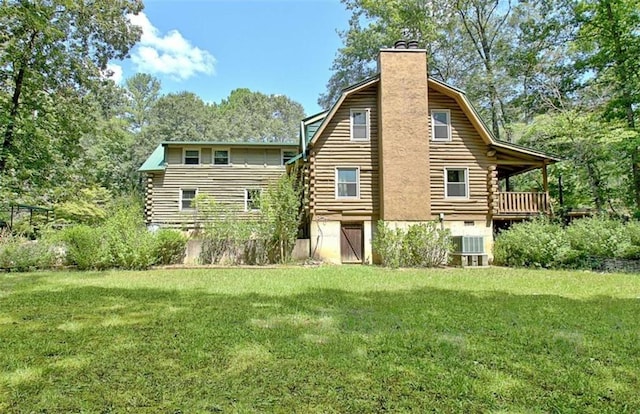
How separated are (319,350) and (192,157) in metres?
19.3

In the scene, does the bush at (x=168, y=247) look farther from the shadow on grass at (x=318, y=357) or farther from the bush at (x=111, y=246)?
the shadow on grass at (x=318, y=357)

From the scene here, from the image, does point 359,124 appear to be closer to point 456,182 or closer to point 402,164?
point 402,164

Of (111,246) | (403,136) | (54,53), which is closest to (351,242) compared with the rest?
(403,136)

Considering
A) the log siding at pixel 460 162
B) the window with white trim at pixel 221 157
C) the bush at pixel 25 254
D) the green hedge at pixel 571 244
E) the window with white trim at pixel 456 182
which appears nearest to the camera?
the green hedge at pixel 571 244

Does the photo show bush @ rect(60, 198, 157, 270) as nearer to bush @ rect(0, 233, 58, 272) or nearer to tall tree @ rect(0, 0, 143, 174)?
bush @ rect(0, 233, 58, 272)

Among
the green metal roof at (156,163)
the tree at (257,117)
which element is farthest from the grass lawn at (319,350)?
the tree at (257,117)

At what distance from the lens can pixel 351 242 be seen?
53.5ft

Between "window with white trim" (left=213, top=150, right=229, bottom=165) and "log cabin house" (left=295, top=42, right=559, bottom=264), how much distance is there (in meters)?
7.00

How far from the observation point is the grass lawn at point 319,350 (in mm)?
3355

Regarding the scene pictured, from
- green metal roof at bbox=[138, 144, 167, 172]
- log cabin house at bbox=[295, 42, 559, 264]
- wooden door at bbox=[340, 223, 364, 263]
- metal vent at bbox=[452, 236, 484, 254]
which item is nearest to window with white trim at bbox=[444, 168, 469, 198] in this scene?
log cabin house at bbox=[295, 42, 559, 264]

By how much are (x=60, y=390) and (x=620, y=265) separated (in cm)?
1493

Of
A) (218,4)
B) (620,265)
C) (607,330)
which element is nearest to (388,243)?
(620,265)

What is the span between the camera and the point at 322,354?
4.49 m

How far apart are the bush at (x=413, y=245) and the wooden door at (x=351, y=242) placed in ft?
4.37
